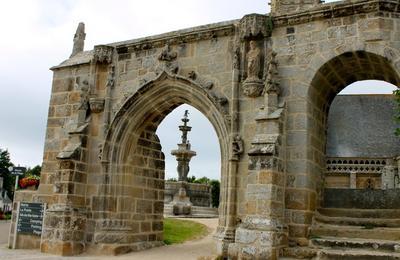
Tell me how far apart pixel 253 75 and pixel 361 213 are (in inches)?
128

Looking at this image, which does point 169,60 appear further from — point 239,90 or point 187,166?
point 187,166

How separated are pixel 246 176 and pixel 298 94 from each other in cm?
173

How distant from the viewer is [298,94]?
832 cm

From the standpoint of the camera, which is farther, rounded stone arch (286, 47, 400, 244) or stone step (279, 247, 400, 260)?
rounded stone arch (286, 47, 400, 244)

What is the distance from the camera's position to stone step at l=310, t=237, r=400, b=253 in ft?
23.5

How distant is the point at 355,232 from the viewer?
25.7 ft

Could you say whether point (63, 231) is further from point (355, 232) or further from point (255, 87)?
point (355, 232)

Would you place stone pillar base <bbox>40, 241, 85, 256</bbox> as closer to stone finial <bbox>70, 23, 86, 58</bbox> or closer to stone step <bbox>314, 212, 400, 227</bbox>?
stone step <bbox>314, 212, 400, 227</bbox>

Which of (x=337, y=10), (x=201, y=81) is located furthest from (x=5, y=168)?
(x=337, y=10)

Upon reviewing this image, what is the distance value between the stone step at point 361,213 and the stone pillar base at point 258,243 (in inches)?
64.3

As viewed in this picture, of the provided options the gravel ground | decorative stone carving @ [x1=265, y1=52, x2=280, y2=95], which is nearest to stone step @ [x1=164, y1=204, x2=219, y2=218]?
the gravel ground

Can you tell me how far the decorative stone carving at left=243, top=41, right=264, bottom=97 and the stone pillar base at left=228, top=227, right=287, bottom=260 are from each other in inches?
97.7

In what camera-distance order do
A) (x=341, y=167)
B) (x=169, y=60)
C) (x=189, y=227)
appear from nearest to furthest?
(x=169, y=60), (x=189, y=227), (x=341, y=167)

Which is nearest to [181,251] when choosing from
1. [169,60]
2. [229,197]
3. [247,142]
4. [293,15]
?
[229,197]
